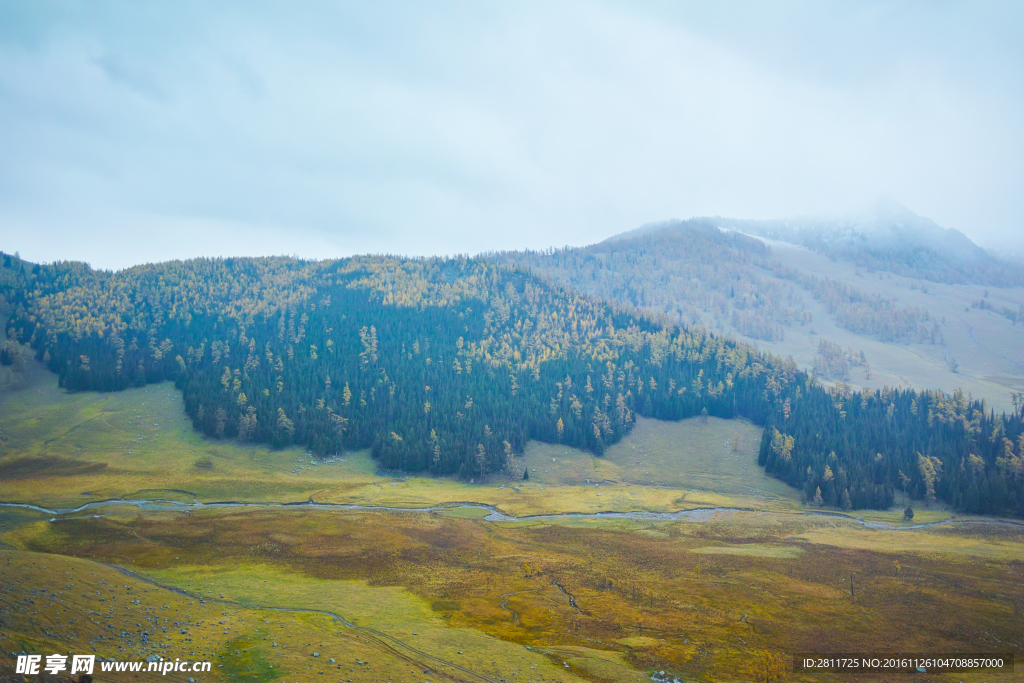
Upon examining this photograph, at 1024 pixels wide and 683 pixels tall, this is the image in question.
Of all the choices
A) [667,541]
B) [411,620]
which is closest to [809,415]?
[667,541]

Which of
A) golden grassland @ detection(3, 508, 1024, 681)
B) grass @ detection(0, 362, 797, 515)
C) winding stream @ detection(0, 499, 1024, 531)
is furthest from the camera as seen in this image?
grass @ detection(0, 362, 797, 515)

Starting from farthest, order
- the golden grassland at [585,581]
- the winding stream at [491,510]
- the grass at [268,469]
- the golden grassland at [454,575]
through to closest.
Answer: the grass at [268,469] < the winding stream at [491,510] < the golden grassland at [585,581] < the golden grassland at [454,575]

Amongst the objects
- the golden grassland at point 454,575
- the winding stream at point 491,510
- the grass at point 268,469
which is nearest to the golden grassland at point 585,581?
the golden grassland at point 454,575

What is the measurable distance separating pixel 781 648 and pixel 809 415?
163 metres

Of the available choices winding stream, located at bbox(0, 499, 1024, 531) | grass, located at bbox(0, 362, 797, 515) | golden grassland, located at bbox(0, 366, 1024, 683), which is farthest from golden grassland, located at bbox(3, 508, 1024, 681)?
grass, located at bbox(0, 362, 797, 515)

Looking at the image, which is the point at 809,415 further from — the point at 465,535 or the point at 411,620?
the point at 411,620

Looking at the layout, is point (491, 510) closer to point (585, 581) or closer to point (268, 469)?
point (585, 581)

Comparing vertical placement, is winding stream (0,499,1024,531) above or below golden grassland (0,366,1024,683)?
below

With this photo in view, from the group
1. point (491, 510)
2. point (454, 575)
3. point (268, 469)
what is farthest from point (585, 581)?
point (268, 469)

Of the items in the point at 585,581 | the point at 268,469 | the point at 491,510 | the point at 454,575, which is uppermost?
the point at 585,581

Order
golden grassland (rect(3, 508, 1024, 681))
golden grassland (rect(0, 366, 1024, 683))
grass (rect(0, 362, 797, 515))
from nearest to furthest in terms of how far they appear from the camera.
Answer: golden grassland (rect(0, 366, 1024, 683))
golden grassland (rect(3, 508, 1024, 681))
grass (rect(0, 362, 797, 515))

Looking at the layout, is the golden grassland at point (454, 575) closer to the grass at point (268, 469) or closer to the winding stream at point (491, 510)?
the grass at point (268, 469)

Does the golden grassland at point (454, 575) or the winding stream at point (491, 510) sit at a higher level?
the golden grassland at point (454, 575)

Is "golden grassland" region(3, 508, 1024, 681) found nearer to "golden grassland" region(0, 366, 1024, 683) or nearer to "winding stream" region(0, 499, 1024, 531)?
"golden grassland" region(0, 366, 1024, 683)
